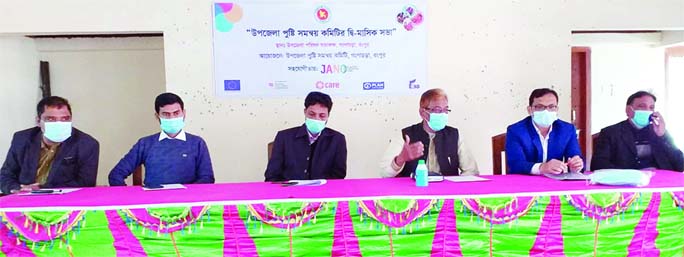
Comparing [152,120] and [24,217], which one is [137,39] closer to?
[152,120]

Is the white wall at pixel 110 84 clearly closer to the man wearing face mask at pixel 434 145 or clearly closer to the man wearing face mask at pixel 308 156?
the man wearing face mask at pixel 308 156

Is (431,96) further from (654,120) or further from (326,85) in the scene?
(654,120)

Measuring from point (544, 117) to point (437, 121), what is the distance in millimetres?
552

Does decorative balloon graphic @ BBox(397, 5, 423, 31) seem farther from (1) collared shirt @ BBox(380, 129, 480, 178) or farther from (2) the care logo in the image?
(1) collared shirt @ BBox(380, 129, 480, 178)

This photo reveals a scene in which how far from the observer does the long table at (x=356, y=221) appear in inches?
78.2

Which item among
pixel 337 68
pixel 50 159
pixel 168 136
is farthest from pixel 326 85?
pixel 50 159

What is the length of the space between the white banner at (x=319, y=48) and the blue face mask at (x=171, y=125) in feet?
3.40

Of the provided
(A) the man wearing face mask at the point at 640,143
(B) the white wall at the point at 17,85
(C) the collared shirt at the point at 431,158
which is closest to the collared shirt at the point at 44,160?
(B) the white wall at the point at 17,85

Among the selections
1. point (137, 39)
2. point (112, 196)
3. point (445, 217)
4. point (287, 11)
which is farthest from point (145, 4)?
point (445, 217)

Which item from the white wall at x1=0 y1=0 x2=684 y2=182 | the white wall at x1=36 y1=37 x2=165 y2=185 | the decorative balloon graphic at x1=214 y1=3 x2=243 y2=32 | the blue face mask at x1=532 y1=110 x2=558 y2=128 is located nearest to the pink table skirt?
the blue face mask at x1=532 y1=110 x2=558 y2=128

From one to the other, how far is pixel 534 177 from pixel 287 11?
205 centimetres

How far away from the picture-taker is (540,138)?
9.12 ft

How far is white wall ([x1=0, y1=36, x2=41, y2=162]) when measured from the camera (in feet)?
13.1

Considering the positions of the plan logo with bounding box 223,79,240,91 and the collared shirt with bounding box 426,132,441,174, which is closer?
the collared shirt with bounding box 426,132,441,174
